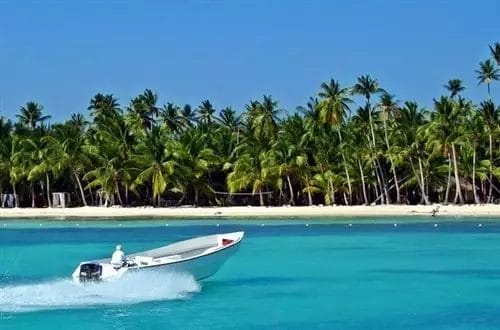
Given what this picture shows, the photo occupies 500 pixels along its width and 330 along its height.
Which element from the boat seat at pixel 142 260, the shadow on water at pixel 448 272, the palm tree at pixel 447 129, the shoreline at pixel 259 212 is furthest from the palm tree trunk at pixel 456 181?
the boat seat at pixel 142 260

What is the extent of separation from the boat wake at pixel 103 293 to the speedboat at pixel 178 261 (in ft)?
0.68

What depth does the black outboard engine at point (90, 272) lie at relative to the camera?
20.4 metres

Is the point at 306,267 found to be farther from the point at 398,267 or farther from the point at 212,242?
the point at 212,242

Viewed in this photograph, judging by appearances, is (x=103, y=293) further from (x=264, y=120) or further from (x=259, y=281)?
(x=264, y=120)

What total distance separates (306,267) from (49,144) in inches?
1651

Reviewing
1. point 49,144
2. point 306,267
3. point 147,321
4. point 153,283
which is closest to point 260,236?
point 306,267

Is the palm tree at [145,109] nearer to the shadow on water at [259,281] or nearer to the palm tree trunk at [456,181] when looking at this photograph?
the palm tree trunk at [456,181]

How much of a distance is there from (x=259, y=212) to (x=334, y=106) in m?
10.2

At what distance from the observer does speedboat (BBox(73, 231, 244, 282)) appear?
67.3ft

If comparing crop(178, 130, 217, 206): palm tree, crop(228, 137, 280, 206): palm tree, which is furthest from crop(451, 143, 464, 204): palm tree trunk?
crop(178, 130, 217, 206): palm tree

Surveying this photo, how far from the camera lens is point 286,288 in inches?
914

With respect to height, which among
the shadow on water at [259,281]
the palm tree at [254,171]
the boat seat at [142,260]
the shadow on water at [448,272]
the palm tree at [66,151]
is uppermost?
the palm tree at [66,151]

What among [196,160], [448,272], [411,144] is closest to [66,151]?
[196,160]

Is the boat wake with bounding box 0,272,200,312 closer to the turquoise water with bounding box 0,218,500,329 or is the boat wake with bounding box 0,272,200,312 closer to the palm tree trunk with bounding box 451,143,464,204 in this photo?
the turquoise water with bounding box 0,218,500,329
